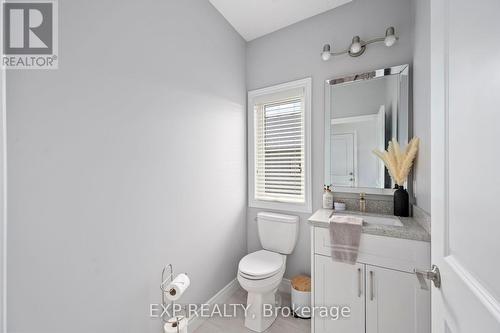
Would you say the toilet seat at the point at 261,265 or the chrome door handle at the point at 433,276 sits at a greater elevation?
the chrome door handle at the point at 433,276

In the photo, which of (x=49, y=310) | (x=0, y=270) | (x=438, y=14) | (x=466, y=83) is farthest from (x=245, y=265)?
(x=438, y=14)

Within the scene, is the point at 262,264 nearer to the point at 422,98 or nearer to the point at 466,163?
the point at 466,163

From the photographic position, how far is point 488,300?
0.43m

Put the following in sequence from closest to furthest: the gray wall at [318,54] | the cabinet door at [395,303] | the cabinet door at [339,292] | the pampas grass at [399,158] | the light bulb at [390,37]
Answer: the cabinet door at [395,303] → the cabinet door at [339,292] → the pampas grass at [399,158] → the light bulb at [390,37] → the gray wall at [318,54]

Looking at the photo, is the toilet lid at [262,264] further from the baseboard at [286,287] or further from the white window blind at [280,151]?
the white window blind at [280,151]

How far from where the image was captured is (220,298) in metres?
1.95

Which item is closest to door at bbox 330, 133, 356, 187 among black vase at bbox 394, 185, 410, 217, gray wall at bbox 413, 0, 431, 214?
black vase at bbox 394, 185, 410, 217

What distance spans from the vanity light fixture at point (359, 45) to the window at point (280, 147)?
0.28 meters

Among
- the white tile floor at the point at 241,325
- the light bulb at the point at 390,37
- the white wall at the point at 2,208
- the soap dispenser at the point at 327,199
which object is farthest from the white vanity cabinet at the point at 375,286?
the white wall at the point at 2,208

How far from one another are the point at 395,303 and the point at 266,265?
0.90 meters

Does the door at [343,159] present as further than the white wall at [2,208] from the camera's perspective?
Yes

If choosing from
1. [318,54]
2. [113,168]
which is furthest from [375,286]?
[318,54]

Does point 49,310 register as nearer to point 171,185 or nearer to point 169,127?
point 171,185

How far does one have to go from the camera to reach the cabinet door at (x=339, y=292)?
1.37 m
